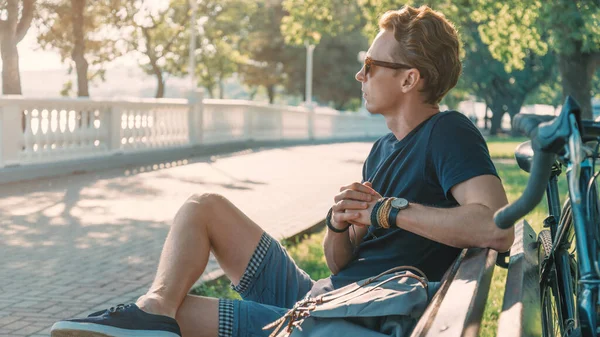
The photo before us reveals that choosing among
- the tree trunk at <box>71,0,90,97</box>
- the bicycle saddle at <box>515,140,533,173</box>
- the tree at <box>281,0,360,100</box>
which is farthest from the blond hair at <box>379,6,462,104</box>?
the tree trunk at <box>71,0,90,97</box>

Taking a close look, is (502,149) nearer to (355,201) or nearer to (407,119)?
(407,119)

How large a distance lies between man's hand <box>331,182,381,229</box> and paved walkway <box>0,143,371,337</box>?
2.78m

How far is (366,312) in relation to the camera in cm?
266

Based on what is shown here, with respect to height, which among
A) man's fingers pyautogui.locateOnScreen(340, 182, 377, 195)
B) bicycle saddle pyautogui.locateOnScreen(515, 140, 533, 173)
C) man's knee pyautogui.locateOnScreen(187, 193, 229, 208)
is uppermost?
bicycle saddle pyautogui.locateOnScreen(515, 140, 533, 173)

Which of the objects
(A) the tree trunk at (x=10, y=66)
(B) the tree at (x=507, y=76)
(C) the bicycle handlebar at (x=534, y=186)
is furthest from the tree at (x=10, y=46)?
(B) the tree at (x=507, y=76)

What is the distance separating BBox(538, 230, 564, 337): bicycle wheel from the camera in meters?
3.30

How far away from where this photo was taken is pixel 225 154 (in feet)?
82.3

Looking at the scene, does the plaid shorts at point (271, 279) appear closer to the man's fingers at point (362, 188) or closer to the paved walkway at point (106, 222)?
the man's fingers at point (362, 188)

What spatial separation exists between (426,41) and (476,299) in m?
1.16

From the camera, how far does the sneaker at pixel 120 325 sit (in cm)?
281

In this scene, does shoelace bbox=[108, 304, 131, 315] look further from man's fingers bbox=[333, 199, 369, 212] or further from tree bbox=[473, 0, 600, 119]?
tree bbox=[473, 0, 600, 119]

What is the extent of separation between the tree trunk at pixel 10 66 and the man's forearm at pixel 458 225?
23447mm

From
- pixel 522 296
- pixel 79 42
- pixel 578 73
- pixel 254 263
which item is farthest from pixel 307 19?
pixel 522 296

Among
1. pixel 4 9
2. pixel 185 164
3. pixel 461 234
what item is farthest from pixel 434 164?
pixel 4 9
